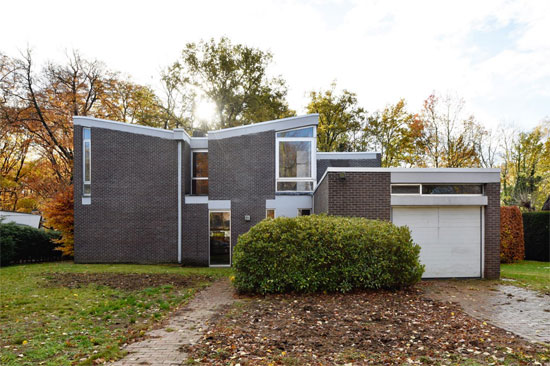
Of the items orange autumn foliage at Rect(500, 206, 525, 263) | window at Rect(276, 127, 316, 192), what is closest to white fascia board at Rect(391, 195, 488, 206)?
window at Rect(276, 127, 316, 192)

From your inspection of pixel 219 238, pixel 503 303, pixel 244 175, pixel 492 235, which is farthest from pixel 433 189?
pixel 219 238

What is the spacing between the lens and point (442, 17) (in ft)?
33.2

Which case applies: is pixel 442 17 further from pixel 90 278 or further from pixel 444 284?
pixel 90 278

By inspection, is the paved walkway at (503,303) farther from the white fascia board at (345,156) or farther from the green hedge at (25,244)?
the green hedge at (25,244)

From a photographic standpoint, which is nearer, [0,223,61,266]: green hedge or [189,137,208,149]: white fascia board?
[0,223,61,266]: green hedge

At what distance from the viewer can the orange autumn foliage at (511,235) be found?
1670cm

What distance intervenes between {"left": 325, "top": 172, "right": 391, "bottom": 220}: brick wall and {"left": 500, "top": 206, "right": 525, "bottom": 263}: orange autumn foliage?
33.9ft

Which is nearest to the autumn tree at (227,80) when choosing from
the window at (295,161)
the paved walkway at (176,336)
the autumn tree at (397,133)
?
the autumn tree at (397,133)

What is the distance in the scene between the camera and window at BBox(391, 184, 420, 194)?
33.5 ft

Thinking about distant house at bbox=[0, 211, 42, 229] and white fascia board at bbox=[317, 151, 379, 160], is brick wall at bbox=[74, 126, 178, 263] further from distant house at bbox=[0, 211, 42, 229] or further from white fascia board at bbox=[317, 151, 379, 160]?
distant house at bbox=[0, 211, 42, 229]

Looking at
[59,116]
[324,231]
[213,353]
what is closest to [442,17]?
[324,231]

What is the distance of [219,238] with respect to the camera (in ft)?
47.6

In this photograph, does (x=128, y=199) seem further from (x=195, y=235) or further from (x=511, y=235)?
(x=511, y=235)

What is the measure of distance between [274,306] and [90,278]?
6898 millimetres
